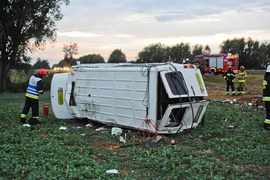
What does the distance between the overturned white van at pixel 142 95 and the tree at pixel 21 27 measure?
59.2ft

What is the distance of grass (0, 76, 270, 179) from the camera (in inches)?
193

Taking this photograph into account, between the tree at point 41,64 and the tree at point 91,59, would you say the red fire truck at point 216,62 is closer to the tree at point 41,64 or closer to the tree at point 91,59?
the tree at point 91,59

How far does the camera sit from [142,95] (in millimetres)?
7445

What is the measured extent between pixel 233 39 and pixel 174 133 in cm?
6891

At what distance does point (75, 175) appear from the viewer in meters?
4.71

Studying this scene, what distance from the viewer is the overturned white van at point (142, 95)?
24.0 ft

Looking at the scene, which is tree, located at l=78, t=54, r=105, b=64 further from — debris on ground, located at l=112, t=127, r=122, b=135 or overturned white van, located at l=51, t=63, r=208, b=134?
debris on ground, located at l=112, t=127, r=122, b=135

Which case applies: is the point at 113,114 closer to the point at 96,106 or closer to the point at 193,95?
the point at 96,106

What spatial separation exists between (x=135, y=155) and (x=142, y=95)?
1.93 m

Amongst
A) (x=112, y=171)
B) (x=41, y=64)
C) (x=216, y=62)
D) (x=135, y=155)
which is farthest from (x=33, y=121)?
(x=41, y=64)

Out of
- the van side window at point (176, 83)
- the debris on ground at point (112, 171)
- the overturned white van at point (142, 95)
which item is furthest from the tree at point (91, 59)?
the debris on ground at point (112, 171)

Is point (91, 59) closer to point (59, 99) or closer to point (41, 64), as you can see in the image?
point (41, 64)

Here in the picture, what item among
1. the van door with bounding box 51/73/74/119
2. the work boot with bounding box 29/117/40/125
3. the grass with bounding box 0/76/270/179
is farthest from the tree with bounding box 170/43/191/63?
the grass with bounding box 0/76/270/179

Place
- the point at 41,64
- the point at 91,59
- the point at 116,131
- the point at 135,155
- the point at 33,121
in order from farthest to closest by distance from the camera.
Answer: the point at 41,64, the point at 91,59, the point at 33,121, the point at 116,131, the point at 135,155
